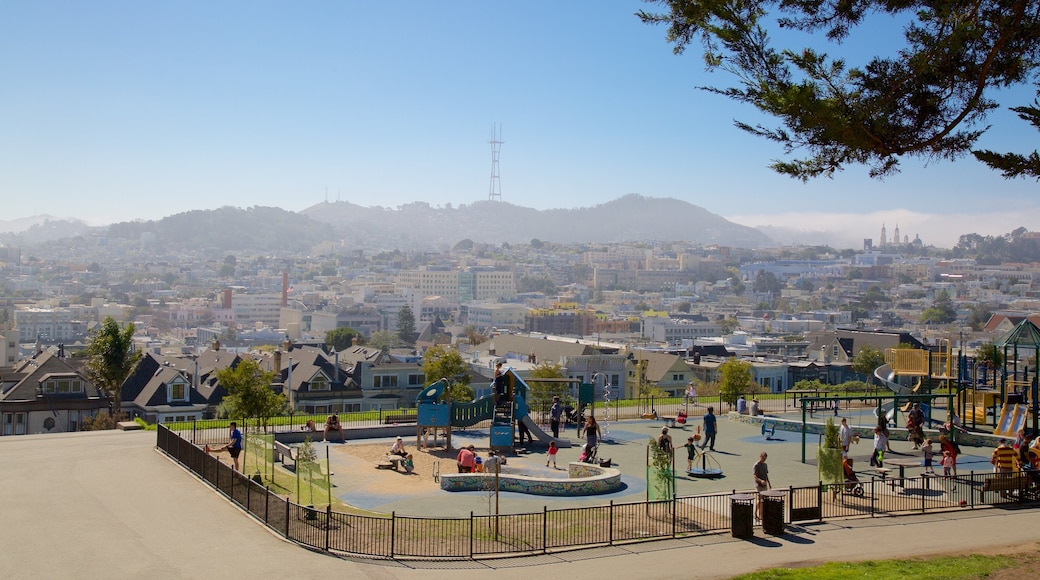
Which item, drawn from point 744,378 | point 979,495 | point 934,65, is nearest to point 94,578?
point 934,65

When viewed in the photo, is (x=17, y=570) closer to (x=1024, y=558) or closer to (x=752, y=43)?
(x=752, y=43)

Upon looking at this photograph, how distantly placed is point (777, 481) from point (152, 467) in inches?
553

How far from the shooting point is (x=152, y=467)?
22828mm

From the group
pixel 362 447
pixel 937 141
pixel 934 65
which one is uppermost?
pixel 934 65

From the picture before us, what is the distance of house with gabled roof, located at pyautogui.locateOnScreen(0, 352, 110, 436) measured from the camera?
165ft

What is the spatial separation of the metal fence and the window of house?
4142cm

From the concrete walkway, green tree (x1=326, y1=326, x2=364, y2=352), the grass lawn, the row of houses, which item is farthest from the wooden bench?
green tree (x1=326, y1=326, x2=364, y2=352)

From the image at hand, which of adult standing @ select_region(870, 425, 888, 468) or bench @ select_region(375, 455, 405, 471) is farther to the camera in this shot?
bench @ select_region(375, 455, 405, 471)

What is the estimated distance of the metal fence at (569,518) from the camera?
1559 centimetres

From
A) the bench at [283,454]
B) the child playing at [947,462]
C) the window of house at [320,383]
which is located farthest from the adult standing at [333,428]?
the window of house at [320,383]

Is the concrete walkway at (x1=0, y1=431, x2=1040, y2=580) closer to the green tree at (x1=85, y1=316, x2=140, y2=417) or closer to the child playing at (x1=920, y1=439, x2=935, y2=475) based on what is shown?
the child playing at (x1=920, y1=439, x2=935, y2=475)

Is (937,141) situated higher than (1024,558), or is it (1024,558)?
(937,141)

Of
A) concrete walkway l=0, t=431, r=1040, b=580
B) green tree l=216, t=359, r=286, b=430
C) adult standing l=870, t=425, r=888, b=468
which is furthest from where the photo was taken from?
green tree l=216, t=359, r=286, b=430

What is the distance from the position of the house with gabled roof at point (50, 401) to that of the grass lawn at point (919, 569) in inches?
1771
